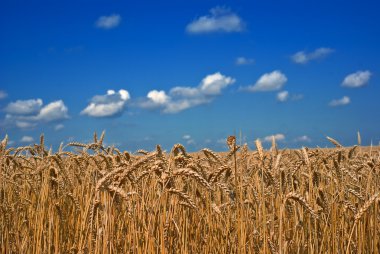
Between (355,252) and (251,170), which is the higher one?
(251,170)

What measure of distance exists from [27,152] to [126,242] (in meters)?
2.26

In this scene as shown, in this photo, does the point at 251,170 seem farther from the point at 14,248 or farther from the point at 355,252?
the point at 14,248

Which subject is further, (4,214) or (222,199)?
(222,199)

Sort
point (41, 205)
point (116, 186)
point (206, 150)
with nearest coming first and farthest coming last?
point (116, 186), point (206, 150), point (41, 205)

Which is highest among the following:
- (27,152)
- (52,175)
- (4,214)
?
(27,152)

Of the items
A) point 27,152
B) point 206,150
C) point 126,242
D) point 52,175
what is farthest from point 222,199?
point 27,152

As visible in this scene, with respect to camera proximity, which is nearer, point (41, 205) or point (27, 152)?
point (41, 205)

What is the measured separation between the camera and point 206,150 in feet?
10.9

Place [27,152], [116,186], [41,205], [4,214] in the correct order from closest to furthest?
[116,186]
[41,205]
[4,214]
[27,152]

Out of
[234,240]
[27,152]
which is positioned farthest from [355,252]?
[27,152]

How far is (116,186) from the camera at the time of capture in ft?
7.79

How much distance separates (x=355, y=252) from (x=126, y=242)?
185cm

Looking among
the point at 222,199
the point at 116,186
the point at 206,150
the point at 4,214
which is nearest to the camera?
the point at 116,186

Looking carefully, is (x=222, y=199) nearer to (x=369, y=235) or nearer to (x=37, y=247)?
(x=369, y=235)
